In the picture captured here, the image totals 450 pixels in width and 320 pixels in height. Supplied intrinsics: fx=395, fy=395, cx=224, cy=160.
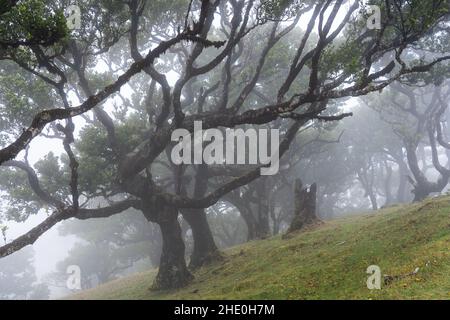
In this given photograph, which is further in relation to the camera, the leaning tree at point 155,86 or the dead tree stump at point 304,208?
the dead tree stump at point 304,208

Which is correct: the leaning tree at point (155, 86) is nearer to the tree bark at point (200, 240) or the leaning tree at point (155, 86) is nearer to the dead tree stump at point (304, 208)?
the tree bark at point (200, 240)

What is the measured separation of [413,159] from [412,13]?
19.6 m

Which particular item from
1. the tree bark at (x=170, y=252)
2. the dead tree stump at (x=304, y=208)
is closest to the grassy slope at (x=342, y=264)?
the tree bark at (x=170, y=252)

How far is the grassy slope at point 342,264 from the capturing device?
10023mm

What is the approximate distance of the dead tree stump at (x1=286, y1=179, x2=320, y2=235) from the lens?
2334 cm

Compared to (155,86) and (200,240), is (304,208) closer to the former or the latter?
(200,240)

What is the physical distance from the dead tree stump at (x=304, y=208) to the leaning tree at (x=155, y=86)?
536cm

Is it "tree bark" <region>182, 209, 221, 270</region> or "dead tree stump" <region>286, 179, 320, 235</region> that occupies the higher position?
"dead tree stump" <region>286, 179, 320, 235</region>

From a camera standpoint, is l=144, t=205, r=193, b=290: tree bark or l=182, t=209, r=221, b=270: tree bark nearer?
l=144, t=205, r=193, b=290: tree bark

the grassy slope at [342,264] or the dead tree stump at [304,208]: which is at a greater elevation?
the dead tree stump at [304,208]

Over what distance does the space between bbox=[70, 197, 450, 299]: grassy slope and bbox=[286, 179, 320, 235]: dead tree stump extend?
152cm

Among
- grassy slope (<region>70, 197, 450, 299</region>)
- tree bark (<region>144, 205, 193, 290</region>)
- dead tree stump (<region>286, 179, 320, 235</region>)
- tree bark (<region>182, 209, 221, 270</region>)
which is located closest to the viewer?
grassy slope (<region>70, 197, 450, 299</region>)

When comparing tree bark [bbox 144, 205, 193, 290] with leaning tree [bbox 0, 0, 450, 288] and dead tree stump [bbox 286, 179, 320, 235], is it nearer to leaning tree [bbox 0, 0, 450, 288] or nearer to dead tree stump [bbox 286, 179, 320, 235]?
leaning tree [bbox 0, 0, 450, 288]

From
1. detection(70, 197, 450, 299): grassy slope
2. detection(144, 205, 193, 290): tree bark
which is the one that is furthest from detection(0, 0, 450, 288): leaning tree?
detection(70, 197, 450, 299): grassy slope
